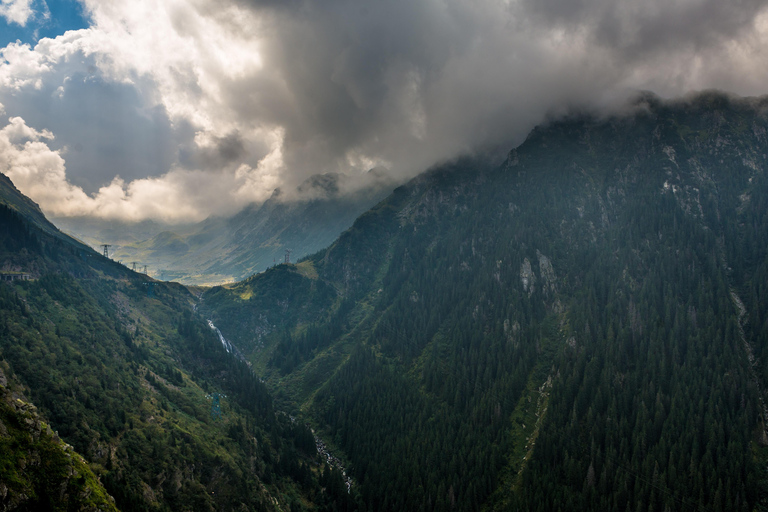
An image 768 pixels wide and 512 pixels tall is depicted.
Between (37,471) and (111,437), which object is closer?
(37,471)

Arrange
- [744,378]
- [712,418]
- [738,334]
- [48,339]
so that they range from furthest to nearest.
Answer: [738,334]
[744,378]
[712,418]
[48,339]

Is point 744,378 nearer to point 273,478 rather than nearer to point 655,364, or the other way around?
point 655,364

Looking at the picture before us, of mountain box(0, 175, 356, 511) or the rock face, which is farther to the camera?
mountain box(0, 175, 356, 511)

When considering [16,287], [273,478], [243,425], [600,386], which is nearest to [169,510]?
[273,478]

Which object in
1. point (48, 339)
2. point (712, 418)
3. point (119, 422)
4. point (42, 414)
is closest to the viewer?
point (42, 414)

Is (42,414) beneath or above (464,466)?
beneath

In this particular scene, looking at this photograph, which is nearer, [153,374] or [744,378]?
[744,378]

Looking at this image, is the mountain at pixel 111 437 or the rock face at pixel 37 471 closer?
the rock face at pixel 37 471

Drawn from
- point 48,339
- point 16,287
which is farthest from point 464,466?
point 16,287

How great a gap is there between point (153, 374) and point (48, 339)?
4893 centimetres

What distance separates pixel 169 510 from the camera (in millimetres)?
105188

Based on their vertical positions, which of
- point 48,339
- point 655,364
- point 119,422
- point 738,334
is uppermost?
point 738,334

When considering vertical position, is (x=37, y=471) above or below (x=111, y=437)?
above

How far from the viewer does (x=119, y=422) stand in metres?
123
